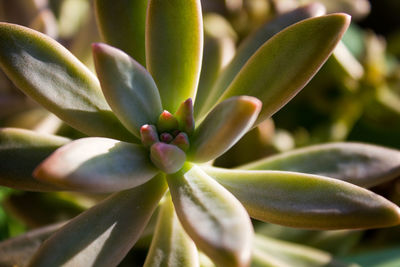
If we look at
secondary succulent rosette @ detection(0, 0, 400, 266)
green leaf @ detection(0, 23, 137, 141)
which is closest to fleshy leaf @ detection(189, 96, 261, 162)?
secondary succulent rosette @ detection(0, 0, 400, 266)

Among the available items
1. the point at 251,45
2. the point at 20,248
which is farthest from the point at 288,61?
the point at 20,248

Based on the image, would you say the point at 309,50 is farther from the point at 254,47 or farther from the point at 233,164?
the point at 233,164

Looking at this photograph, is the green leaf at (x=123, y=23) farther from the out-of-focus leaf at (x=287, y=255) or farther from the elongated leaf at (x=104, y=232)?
the out-of-focus leaf at (x=287, y=255)

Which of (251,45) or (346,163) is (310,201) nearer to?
(346,163)

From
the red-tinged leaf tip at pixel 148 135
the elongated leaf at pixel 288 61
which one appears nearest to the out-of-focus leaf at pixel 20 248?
the red-tinged leaf tip at pixel 148 135

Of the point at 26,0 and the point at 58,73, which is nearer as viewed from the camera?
the point at 58,73

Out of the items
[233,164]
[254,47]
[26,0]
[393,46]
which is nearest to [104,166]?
[254,47]

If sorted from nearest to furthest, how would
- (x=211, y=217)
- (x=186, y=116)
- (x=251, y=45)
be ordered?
1. (x=211, y=217)
2. (x=186, y=116)
3. (x=251, y=45)
